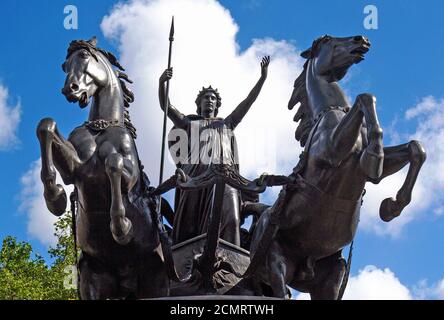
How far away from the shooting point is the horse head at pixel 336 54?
381 inches

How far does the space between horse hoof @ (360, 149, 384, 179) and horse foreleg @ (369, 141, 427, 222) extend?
273 mm

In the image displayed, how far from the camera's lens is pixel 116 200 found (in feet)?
27.4

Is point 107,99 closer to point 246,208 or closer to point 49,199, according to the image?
point 49,199

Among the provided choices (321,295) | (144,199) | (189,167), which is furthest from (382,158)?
(189,167)

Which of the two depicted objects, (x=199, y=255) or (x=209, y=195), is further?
(x=209, y=195)

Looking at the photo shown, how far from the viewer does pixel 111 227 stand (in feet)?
27.7

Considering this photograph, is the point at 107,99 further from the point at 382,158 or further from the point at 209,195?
the point at 382,158

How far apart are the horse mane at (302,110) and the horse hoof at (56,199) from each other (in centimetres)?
305

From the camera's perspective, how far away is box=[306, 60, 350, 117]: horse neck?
9578 mm

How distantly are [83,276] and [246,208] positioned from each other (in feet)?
8.67
